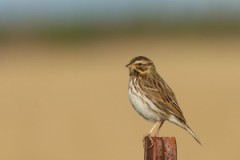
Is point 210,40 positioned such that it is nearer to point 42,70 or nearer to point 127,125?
point 42,70

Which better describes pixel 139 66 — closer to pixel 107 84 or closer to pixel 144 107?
pixel 144 107

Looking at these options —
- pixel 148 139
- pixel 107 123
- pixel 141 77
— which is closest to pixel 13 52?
pixel 107 123

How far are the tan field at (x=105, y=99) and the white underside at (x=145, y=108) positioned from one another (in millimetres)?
4849

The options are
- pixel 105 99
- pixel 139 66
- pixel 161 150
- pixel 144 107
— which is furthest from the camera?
pixel 105 99

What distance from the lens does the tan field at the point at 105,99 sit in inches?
640

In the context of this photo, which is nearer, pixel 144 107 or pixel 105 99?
pixel 144 107

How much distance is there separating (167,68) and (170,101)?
41.1 feet

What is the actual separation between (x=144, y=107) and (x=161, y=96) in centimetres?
24

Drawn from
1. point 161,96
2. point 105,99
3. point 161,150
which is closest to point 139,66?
point 161,96

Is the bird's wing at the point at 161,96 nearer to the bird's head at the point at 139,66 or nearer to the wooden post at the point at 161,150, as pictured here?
the bird's head at the point at 139,66

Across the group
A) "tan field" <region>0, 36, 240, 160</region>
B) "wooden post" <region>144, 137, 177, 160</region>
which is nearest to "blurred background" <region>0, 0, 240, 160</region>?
"tan field" <region>0, 36, 240, 160</region>

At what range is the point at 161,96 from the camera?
34.8 ft

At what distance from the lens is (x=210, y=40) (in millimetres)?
28203

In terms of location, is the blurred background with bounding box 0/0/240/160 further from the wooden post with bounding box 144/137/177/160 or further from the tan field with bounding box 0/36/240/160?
the wooden post with bounding box 144/137/177/160
